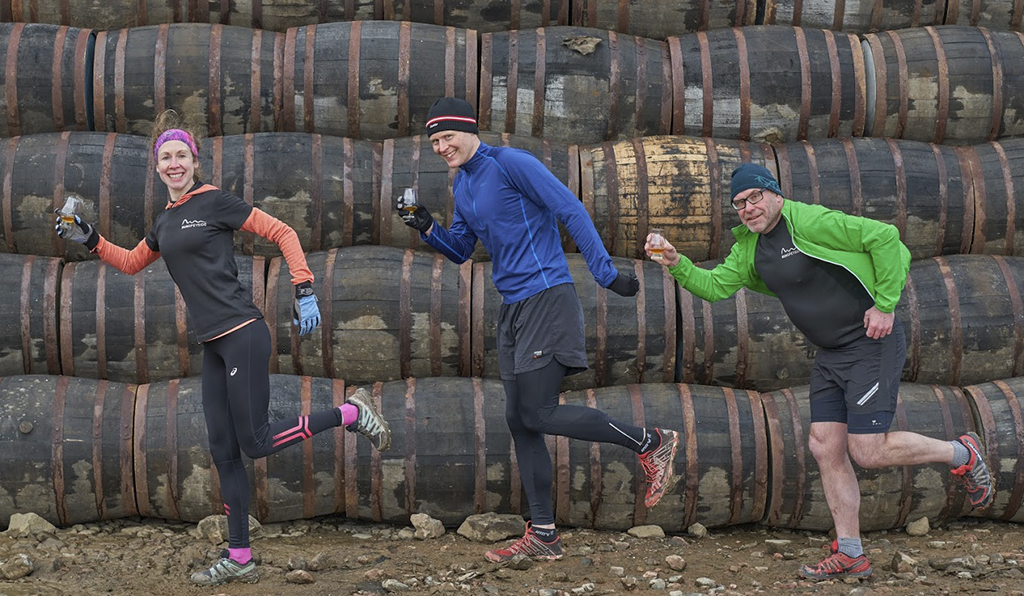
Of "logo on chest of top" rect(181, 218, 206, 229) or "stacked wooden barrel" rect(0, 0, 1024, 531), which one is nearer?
"logo on chest of top" rect(181, 218, 206, 229)

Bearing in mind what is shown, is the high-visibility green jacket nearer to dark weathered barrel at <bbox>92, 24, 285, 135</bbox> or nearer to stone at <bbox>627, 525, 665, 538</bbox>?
stone at <bbox>627, 525, 665, 538</bbox>

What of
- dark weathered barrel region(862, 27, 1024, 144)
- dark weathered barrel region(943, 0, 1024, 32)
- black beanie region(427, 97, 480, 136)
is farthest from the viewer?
dark weathered barrel region(943, 0, 1024, 32)

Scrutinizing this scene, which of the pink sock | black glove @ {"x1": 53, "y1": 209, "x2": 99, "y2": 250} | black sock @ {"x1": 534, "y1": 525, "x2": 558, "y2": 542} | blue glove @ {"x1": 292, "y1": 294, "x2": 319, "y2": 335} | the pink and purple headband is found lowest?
black sock @ {"x1": 534, "y1": 525, "x2": 558, "y2": 542}

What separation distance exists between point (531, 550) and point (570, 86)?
305 centimetres

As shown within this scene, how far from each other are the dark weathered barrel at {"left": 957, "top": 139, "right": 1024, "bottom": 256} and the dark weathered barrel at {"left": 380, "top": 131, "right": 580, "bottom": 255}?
2528mm

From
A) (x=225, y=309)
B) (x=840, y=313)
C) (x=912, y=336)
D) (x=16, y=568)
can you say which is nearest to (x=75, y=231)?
(x=225, y=309)

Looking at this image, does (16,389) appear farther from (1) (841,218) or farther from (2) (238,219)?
(1) (841,218)

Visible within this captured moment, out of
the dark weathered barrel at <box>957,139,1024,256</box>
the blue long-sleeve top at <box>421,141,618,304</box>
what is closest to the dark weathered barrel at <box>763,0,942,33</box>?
the dark weathered barrel at <box>957,139,1024,256</box>

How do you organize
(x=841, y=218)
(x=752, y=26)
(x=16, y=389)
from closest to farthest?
(x=841, y=218), (x=16, y=389), (x=752, y=26)

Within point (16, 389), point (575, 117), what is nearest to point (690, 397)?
point (575, 117)

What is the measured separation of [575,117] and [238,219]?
2706mm

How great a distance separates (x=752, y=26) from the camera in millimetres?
7441

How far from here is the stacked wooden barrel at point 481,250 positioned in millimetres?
6402

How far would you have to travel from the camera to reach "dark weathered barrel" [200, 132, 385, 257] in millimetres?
6812
